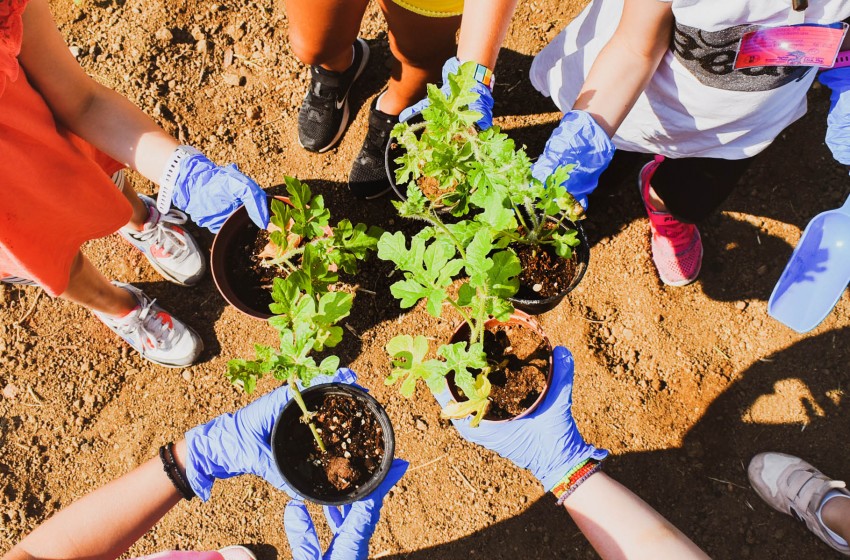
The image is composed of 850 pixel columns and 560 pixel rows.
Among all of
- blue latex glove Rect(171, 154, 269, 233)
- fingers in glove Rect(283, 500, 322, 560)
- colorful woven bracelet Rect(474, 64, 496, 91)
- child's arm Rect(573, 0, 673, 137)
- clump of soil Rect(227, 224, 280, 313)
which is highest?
child's arm Rect(573, 0, 673, 137)

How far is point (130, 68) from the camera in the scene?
277cm

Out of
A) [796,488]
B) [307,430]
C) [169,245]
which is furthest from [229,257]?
[796,488]

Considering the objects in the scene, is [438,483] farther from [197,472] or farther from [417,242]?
[417,242]

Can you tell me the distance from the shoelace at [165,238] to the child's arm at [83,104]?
528 mm

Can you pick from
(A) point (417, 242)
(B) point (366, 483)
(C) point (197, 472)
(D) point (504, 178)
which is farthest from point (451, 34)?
(C) point (197, 472)

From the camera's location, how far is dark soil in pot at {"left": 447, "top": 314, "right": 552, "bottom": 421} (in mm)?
1811

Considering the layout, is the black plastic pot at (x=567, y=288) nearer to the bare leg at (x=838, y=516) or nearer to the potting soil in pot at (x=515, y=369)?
the potting soil in pot at (x=515, y=369)

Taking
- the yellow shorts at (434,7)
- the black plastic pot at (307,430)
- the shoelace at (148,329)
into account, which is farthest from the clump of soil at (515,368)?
the shoelace at (148,329)

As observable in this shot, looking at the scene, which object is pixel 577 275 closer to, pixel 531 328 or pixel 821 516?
pixel 531 328

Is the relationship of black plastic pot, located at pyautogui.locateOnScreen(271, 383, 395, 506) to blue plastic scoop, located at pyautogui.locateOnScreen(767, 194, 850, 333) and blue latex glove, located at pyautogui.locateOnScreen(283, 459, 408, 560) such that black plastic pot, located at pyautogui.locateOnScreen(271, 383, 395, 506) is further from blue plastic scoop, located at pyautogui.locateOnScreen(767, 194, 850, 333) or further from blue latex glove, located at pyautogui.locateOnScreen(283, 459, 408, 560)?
blue plastic scoop, located at pyautogui.locateOnScreen(767, 194, 850, 333)

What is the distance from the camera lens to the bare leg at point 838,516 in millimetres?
2209

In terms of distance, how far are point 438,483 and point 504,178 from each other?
64.4 inches

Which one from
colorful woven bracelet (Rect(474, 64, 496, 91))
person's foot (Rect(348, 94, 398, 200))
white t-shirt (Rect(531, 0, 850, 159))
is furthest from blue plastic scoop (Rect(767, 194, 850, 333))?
person's foot (Rect(348, 94, 398, 200))

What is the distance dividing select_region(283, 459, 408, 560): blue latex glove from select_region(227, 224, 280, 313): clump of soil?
771 mm
